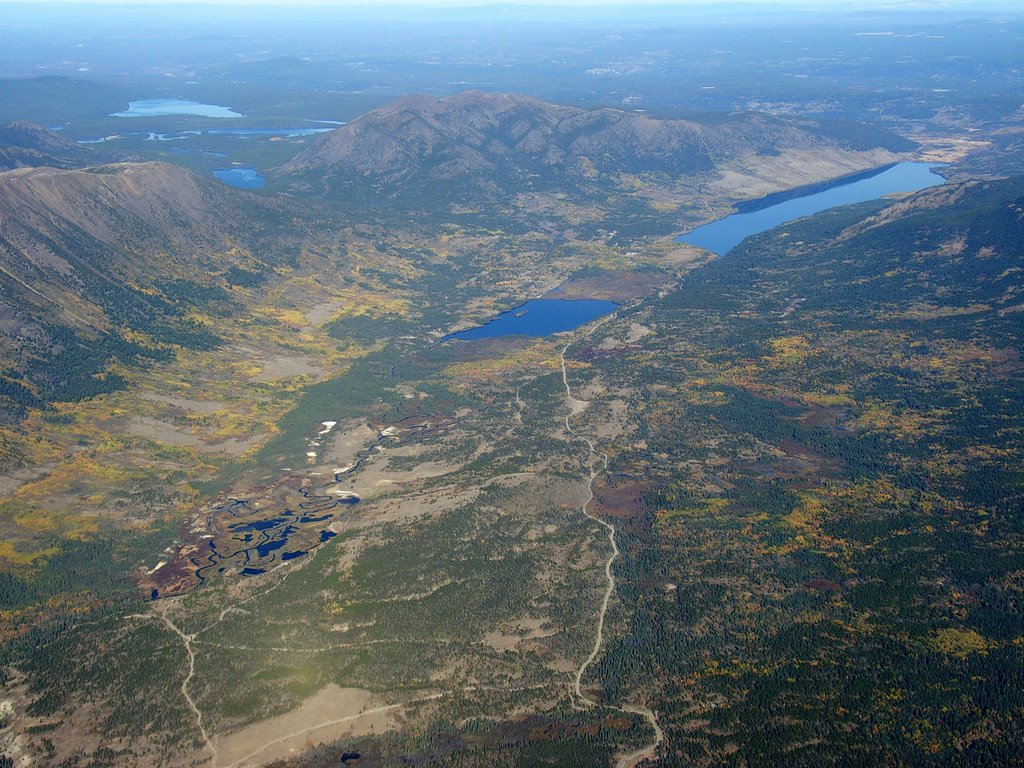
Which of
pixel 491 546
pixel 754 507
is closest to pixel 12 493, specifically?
pixel 491 546

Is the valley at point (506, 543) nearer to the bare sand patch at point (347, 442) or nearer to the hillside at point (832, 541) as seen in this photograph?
the hillside at point (832, 541)

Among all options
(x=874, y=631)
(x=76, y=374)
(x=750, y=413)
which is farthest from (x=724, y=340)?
(x=76, y=374)

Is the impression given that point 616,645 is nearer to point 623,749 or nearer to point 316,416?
point 623,749

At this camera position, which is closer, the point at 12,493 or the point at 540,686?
the point at 540,686

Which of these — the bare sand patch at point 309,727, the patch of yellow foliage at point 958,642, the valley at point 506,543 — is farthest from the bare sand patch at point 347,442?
the patch of yellow foliage at point 958,642

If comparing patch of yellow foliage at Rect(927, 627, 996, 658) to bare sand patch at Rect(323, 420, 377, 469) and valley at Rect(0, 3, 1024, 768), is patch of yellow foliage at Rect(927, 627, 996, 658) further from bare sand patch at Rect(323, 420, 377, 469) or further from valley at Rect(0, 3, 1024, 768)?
bare sand patch at Rect(323, 420, 377, 469)

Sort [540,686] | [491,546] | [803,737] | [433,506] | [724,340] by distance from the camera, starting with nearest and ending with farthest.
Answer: [803,737], [540,686], [491,546], [433,506], [724,340]

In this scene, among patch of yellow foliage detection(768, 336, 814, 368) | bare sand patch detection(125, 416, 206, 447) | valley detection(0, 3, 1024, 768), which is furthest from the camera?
patch of yellow foliage detection(768, 336, 814, 368)

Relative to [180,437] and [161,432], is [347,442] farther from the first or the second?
[161,432]

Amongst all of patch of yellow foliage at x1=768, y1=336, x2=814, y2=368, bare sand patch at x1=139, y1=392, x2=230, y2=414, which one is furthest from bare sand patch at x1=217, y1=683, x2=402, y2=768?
patch of yellow foliage at x1=768, y1=336, x2=814, y2=368

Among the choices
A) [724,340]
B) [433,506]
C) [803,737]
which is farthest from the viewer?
[724,340]
